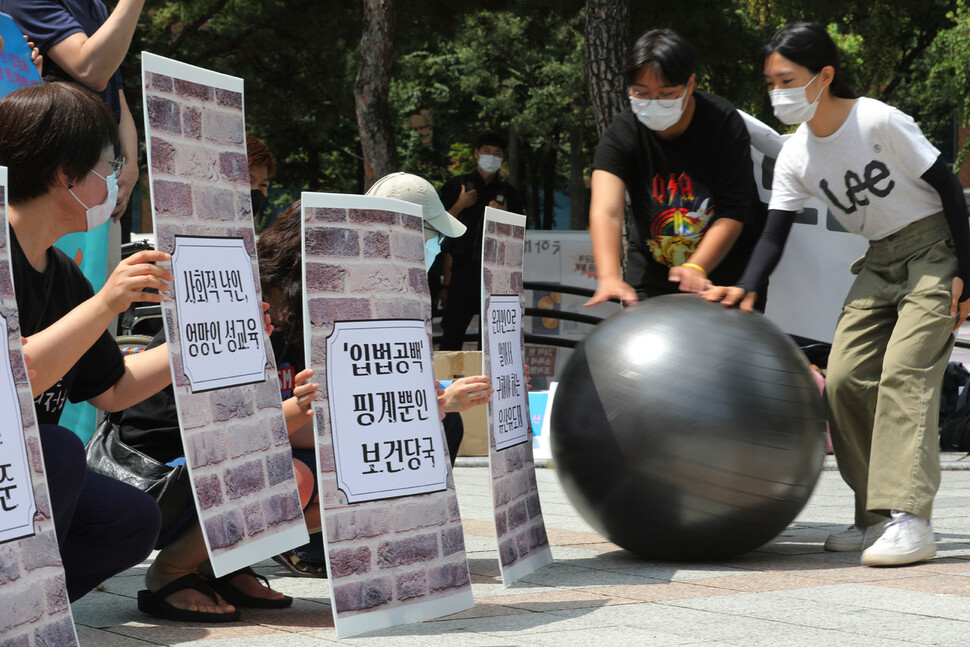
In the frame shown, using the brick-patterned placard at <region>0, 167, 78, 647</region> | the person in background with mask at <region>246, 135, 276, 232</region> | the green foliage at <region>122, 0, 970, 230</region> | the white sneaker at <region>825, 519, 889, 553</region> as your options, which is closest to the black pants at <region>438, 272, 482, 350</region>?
the person in background with mask at <region>246, 135, 276, 232</region>

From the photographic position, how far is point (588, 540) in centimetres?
541

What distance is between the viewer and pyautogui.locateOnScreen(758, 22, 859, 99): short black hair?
490 cm

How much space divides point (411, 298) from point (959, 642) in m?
1.78

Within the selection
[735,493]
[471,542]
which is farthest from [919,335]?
[471,542]

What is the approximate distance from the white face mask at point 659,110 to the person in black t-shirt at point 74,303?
238cm

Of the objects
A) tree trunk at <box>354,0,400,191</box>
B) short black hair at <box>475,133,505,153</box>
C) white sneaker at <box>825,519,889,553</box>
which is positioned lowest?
white sneaker at <box>825,519,889,553</box>

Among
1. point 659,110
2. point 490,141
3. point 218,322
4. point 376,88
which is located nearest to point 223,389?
point 218,322

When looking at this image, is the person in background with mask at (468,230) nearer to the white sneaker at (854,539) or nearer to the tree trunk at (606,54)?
the tree trunk at (606,54)

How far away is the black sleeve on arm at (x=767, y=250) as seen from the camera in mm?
4984

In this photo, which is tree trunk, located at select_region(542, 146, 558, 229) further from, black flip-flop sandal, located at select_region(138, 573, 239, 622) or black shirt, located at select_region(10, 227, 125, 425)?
black shirt, located at select_region(10, 227, 125, 425)

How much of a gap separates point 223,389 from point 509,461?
47.6 inches

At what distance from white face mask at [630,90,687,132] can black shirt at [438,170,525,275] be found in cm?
507

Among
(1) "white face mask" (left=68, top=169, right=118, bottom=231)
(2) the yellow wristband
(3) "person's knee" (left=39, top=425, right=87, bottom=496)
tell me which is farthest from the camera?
(2) the yellow wristband

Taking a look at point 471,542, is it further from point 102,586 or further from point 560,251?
point 560,251
